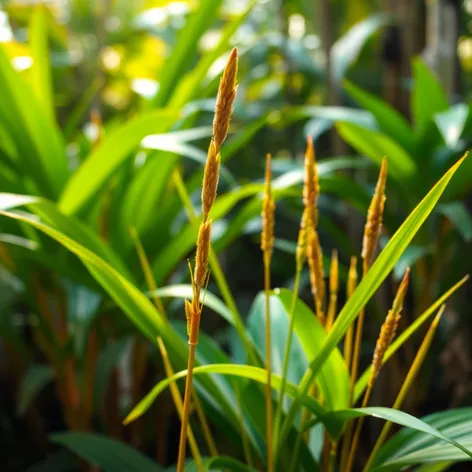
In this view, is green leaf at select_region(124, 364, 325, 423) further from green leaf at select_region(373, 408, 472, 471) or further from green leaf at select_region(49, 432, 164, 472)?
green leaf at select_region(49, 432, 164, 472)

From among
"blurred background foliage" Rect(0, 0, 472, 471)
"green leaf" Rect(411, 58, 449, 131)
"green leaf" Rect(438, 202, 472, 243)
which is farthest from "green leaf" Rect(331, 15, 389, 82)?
"green leaf" Rect(438, 202, 472, 243)

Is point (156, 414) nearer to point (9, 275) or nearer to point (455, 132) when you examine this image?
point (9, 275)

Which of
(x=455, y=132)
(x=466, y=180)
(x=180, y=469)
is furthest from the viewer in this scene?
(x=466, y=180)

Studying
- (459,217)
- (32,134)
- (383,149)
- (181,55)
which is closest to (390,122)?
(383,149)

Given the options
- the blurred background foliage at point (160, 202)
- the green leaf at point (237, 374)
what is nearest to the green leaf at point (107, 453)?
the blurred background foliage at point (160, 202)

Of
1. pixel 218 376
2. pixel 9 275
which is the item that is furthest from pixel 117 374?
pixel 218 376

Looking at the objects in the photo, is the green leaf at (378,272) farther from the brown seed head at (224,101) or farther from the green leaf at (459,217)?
the green leaf at (459,217)
